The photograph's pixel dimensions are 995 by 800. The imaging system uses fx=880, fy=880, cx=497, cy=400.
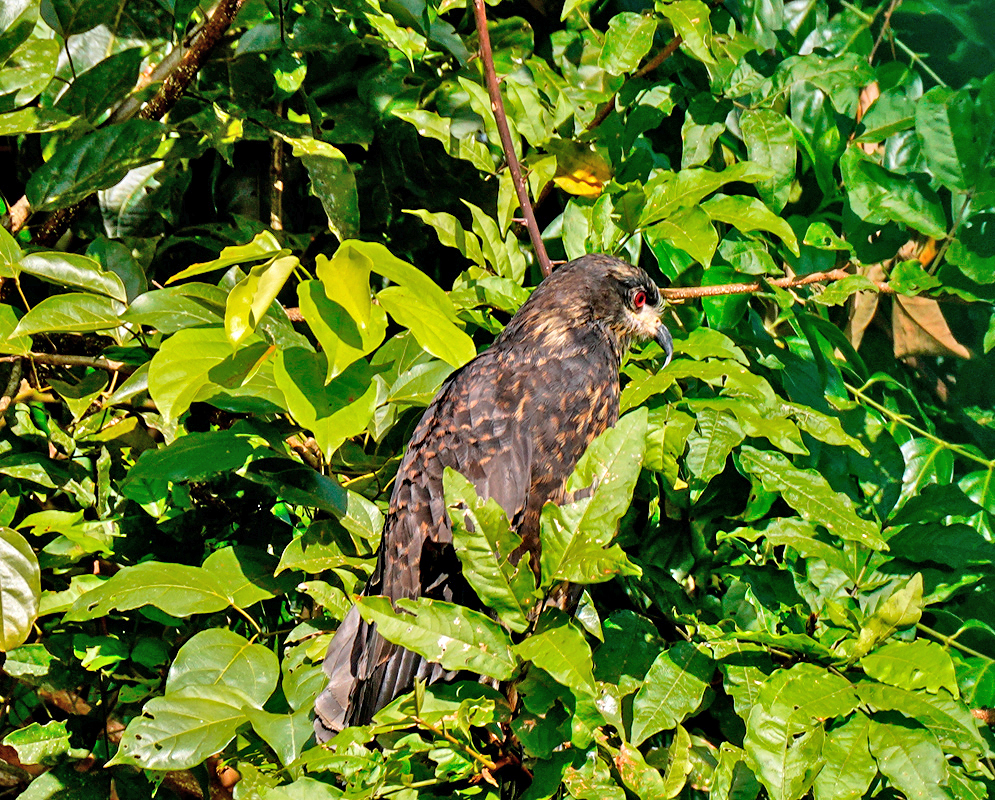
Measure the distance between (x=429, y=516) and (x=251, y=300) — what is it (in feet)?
2.68

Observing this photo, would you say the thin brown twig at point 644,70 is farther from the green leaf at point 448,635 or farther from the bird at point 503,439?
the green leaf at point 448,635

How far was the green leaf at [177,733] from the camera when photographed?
1379mm

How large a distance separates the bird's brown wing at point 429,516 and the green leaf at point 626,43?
2.41 ft

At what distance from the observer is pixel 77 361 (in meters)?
2.00

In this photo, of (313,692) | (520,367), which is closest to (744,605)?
(520,367)

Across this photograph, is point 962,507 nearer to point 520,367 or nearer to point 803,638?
point 803,638

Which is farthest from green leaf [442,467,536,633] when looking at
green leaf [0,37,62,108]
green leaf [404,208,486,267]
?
green leaf [0,37,62,108]

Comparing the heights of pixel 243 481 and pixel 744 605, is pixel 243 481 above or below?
above

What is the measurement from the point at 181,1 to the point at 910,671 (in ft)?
6.88

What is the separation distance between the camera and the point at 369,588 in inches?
79.4

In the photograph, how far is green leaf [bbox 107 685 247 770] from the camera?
1.38 meters

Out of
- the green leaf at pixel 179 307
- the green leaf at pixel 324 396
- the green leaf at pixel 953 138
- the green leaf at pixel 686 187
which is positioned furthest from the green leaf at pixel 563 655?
the green leaf at pixel 953 138

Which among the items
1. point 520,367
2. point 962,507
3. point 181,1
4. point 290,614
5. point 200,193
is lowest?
point 290,614

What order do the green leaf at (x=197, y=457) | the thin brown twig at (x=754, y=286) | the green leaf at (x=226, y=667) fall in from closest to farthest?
the green leaf at (x=226, y=667) → the green leaf at (x=197, y=457) → the thin brown twig at (x=754, y=286)
